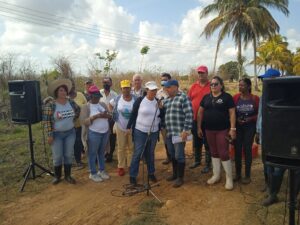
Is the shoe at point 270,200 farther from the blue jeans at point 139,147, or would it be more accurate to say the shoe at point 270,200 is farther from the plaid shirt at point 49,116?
the plaid shirt at point 49,116

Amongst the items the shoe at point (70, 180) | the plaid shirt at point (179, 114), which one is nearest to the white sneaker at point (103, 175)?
the shoe at point (70, 180)

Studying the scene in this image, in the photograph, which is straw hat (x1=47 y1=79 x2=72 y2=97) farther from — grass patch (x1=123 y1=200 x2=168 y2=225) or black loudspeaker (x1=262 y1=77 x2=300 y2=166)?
black loudspeaker (x1=262 y1=77 x2=300 y2=166)

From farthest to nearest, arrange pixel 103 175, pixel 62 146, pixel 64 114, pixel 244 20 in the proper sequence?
pixel 244 20 → pixel 103 175 → pixel 62 146 → pixel 64 114

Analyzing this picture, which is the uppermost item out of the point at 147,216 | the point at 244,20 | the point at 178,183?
the point at 244,20

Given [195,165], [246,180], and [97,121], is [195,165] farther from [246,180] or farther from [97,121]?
[97,121]

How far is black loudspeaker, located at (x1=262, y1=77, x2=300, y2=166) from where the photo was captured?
299 centimetres

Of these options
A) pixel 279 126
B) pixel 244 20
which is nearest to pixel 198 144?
pixel 279 126

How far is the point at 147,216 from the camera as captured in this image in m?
4.56

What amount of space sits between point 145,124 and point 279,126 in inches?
110

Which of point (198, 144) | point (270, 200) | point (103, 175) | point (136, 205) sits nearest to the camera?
point (270, 200)

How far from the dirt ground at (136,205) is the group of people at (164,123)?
0.73 ft

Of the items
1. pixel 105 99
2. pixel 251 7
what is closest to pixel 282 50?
pixel 251 7

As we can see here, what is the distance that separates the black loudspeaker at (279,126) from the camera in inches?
118

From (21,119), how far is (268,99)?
4.34m
